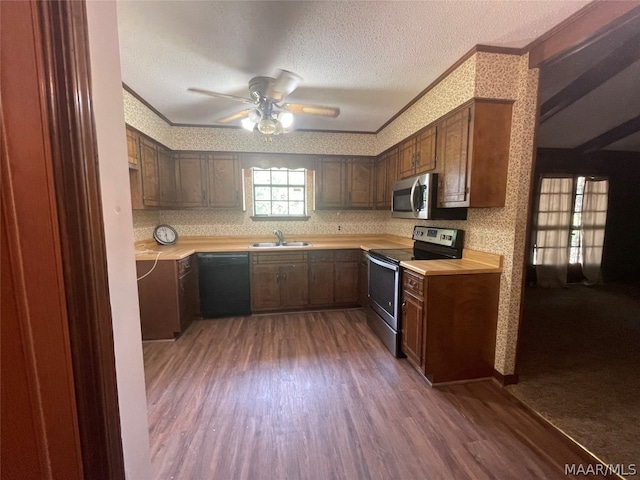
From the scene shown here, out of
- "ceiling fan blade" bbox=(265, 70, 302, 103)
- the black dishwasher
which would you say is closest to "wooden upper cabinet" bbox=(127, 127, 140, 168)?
the black dishwasher

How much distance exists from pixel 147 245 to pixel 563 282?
6.67 metres

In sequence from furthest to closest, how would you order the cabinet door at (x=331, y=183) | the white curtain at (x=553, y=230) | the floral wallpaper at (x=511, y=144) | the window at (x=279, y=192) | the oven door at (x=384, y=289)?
the white curtain at (x=553, y=230) < the window at (x=279, y=192) < the cabinet door at (x=331, y=183) < the oven door at (x=384, y=289) < the floral wallpaper at (x=511, y=144)

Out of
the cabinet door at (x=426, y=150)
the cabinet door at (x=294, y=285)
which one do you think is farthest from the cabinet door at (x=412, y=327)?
the cabinet door at (x=294, y=285)

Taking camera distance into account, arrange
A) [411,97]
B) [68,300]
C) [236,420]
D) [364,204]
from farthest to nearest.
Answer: [364,204] → [411,97] → [236,420] → [68,300]

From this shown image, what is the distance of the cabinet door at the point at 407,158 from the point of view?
2953mm

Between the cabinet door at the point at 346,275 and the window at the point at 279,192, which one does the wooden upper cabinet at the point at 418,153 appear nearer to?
the cabinet door at the point at 346,275

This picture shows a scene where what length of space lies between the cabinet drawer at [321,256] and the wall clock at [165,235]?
188 centimetres

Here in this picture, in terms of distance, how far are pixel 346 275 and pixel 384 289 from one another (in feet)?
3.35

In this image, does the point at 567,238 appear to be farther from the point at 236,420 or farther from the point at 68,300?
the point at 68,300

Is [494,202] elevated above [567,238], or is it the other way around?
[494,202]

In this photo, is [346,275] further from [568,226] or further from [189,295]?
[568,226]

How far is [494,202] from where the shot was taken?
2.08 meters

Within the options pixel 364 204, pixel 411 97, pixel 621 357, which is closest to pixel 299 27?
pixel 411 97

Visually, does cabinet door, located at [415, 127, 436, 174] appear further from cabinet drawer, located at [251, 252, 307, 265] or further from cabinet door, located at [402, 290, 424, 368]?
cabinet drawer, located at [251, 252, 307, 265]
